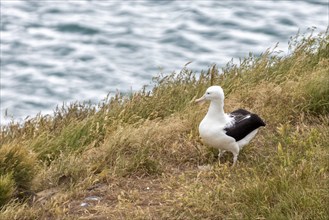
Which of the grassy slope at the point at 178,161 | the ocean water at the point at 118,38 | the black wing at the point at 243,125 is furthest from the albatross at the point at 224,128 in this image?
the ocean water at the point at 118,38

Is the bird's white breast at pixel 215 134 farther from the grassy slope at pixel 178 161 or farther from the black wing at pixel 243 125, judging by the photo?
the grassy slope at pixel 178 161

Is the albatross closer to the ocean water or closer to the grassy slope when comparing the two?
the grassy slope

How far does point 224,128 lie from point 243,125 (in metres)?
0.16

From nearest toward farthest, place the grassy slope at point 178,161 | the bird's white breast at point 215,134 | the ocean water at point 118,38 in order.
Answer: the grassy slope at point 178,161, the bird's white breast at point 215,134, the ocean water at point 118,38

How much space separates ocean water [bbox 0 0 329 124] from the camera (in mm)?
23609

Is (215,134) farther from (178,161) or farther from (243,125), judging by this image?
(178,161)

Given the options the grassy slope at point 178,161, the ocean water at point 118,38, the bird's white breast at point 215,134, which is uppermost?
the bird's white breast at point 215,134

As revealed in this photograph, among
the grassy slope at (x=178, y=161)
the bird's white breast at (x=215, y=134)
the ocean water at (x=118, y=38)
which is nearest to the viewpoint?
the grassy slope at (x=178, y=161)

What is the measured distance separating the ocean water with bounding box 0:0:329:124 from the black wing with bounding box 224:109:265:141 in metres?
13.6

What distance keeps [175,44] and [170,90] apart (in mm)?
14548

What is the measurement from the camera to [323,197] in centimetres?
720

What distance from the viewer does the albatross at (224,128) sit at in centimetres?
833

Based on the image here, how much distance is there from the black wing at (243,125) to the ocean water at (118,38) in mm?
13557

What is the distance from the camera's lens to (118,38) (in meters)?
26.6
